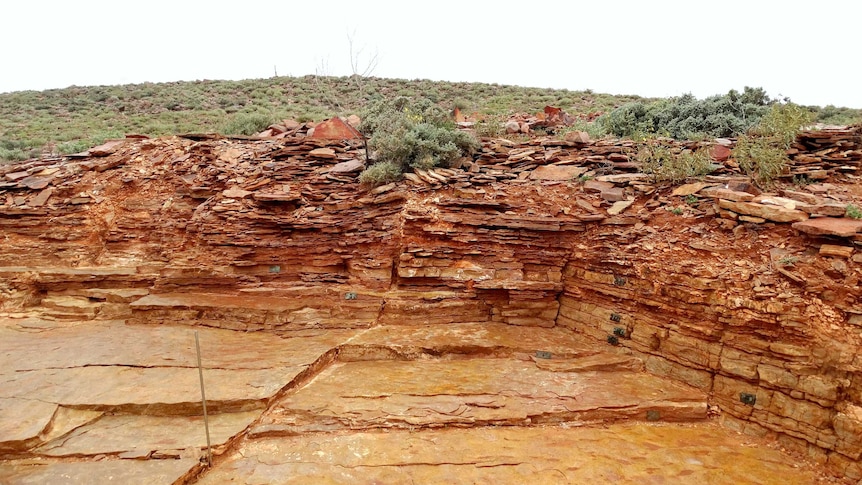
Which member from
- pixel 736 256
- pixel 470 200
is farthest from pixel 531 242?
pixel 736 256

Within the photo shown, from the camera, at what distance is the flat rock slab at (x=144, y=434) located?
4.72 meters

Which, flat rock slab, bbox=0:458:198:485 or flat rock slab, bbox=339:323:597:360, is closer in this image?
flat rock slab, bbox=0:458:198:485

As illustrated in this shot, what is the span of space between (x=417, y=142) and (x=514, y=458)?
6.14 m

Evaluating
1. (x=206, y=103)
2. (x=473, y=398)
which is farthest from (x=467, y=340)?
(x=206, y=103)

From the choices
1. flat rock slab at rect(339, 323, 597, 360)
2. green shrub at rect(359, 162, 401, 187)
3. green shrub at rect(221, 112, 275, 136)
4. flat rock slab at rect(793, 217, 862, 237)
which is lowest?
flat rock slab at rect(339, 323, 597, 360)

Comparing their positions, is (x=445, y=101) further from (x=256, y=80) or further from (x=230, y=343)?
(x=230, y=343)

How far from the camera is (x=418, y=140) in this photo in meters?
9.02

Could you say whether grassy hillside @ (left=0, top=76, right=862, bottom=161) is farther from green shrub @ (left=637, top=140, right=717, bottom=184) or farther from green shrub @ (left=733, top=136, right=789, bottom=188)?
green shrub @ (left=733, top=136, right=789, bottom=188)

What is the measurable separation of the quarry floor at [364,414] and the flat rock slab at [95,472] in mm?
18

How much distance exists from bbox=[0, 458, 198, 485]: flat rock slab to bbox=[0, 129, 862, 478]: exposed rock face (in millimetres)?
383

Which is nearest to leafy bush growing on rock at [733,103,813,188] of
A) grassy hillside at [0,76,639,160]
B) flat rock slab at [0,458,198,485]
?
flat rock slab at [0,458,198,485]

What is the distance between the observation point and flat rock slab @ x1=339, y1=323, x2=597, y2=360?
659 centimetres

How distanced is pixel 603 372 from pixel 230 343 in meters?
5.47

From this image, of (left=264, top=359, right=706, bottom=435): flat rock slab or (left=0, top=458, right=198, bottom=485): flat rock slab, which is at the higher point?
(left=264, top=359, right=706, bottom=435): flat rock slab
